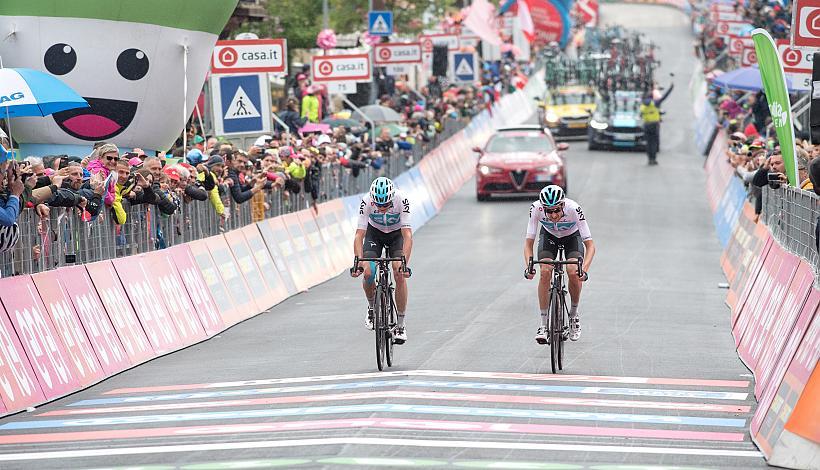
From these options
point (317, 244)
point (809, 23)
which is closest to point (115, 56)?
point (317, 244)

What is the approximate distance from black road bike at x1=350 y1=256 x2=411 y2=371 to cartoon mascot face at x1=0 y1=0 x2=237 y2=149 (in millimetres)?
6237

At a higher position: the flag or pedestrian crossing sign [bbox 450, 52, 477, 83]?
pedestrian crossing sign [bbox 450, 52, 477, 83]

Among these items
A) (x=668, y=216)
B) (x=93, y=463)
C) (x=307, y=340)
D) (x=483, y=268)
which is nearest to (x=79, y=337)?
(x=307, y=340)

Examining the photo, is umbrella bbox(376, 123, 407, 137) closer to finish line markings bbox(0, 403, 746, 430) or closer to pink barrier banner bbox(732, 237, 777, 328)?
pink barrier banner bbox(732, 237, 777, 328)

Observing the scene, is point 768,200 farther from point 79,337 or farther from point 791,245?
point 79,337

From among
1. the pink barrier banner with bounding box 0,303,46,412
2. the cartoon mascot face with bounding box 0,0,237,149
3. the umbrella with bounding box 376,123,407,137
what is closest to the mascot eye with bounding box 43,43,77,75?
the cartoon mascot face with bounding box 0,0,237,149

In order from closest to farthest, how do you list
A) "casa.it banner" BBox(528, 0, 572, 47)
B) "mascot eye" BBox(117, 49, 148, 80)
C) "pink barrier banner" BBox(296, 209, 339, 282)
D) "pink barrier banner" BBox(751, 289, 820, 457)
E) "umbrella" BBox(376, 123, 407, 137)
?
"pink barrier banner" BBox(751, 289, 820, 457) < "mascot eye" BBox(117, 49, 148, 80) < "pink barrier banner" BBox(296, 209, 339, 282) < "umbrella" BBox(376, 123, 407, 137) < "casa.it banner" BBox(528, 0, 572, 47)

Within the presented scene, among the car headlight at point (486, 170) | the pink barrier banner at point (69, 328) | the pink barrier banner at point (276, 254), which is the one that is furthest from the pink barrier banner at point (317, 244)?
the car headlight at point (486, 170)

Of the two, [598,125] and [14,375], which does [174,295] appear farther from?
[598,125]

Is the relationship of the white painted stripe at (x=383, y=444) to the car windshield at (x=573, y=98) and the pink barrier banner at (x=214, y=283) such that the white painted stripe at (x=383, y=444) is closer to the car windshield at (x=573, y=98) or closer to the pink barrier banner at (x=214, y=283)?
the pink barrier banner at (x=214, y=283)

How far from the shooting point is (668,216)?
35156 mm

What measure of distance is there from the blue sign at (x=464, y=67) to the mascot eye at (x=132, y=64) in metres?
27.8

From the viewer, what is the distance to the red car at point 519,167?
37281mm

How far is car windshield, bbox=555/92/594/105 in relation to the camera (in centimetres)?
5641
